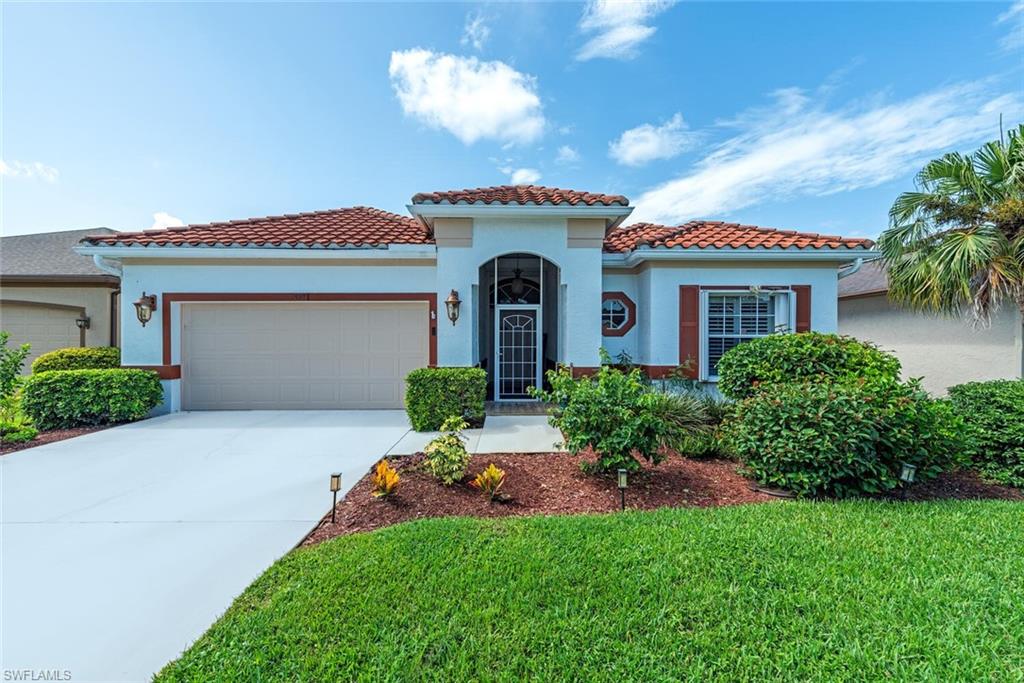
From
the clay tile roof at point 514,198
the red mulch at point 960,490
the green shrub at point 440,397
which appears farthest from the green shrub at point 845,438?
the clay tile roof at point 514,198

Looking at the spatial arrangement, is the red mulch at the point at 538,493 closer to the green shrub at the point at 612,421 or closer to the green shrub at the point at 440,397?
the green shrub at the point at 612,421

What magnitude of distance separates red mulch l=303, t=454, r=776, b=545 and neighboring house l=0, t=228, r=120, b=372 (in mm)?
12087

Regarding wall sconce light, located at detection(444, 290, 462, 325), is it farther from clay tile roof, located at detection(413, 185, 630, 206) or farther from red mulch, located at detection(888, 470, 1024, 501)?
red mulch, located at detection(888, 470, 1024, 501)

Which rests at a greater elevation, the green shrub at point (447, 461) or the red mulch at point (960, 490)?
the green shrub at point (447, 461)

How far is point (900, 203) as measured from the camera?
8109 millimetres

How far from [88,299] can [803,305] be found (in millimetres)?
19153

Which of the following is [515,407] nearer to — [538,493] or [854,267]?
[538,493]

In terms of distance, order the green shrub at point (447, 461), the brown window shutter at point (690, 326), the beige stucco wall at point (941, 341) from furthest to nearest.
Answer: the beige stucco wall at point (941, 341)
the brown window shutter at point (690, 326)
the green shrub at point (447, 461)

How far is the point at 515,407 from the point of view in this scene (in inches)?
368

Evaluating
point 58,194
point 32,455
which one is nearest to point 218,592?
point 32,455

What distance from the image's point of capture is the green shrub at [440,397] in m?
7.38

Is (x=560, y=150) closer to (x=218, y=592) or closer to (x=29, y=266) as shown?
(x=218, y=592)

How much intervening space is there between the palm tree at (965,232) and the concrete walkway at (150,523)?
316 inches

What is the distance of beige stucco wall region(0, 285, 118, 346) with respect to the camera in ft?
36.7
